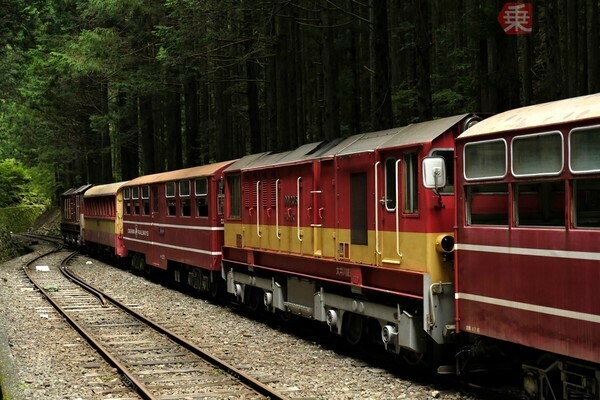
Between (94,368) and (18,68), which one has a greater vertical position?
(18,68)

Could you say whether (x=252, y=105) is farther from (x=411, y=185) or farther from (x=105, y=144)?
(x=105, y=144)

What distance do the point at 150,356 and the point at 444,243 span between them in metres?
5.78

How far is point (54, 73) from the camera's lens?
40.1 meters

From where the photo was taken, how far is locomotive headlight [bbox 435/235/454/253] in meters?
9.86

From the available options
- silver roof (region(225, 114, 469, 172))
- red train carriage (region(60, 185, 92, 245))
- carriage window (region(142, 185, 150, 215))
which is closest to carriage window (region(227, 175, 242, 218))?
silver roof (region(225, 114, 469, 172))

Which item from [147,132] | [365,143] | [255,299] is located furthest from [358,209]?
[147,132]

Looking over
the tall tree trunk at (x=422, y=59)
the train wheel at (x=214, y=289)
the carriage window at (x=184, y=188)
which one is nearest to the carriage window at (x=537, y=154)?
the tall tree trunk at (x=422, y=59)

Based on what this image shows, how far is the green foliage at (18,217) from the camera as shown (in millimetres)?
75250

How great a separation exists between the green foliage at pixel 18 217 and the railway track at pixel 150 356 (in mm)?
57152

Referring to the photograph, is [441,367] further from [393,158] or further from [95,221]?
[95,221]

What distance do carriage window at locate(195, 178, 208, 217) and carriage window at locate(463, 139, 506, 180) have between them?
1160cm

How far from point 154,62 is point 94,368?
23009mm

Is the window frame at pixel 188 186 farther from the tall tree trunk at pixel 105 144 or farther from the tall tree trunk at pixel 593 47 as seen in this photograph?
the tall tree trunk at pixel 105 144

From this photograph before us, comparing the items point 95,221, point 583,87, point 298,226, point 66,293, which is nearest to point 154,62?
point 95,221
